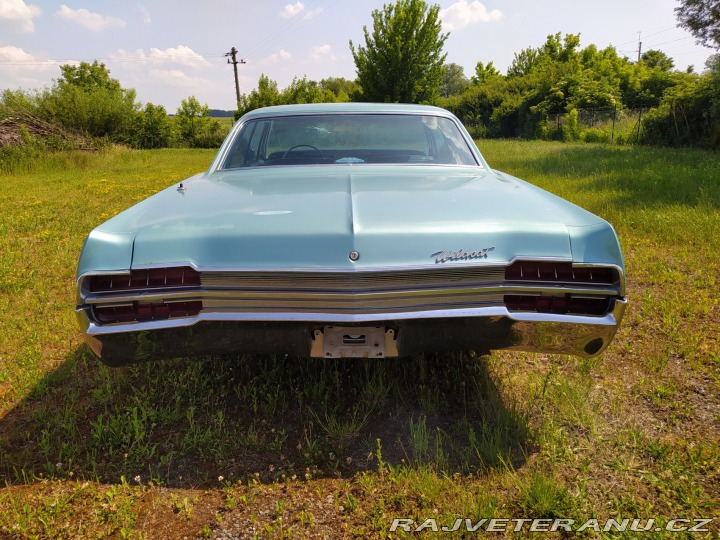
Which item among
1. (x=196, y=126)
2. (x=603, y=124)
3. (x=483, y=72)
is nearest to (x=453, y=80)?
(x=483, y=72)

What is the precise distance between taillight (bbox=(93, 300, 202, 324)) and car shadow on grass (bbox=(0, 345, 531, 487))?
0.67m

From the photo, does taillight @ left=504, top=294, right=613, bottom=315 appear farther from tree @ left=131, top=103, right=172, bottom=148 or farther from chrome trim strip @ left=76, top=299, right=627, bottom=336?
tree @ left=131, top=103, right=172, bottom=148

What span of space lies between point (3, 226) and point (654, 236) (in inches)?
339

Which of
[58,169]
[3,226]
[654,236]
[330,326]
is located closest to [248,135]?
[330,326]

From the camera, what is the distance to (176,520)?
1.77m

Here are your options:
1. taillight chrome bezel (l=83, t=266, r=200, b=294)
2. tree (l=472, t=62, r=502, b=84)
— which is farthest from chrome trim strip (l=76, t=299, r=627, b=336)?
tree (l=472, t=62, r=502, b=84)

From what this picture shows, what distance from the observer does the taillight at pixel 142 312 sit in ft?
6.04

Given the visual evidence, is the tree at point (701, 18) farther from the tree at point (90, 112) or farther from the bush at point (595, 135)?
the tree at point (90, 112)

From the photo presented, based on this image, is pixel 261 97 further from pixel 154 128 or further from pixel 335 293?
pixel 335 293

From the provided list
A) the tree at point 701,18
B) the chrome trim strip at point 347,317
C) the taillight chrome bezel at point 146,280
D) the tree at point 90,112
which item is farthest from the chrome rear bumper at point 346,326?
the tree at point 90,112

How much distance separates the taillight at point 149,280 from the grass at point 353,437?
0.79 metres

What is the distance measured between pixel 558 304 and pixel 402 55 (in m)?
33.4

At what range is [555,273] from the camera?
1823 mm

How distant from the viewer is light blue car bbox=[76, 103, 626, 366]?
5.80 ft
